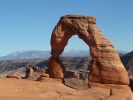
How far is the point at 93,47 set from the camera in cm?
2819

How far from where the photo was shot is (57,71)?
3109cm

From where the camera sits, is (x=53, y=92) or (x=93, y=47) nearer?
(x=53, y=92)

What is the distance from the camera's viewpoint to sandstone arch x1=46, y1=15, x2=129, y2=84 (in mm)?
27078

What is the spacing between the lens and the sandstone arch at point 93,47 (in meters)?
27.1

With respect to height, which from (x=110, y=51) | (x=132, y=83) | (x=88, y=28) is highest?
(x=88, y=28)

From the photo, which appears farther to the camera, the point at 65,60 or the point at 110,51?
the point at 65,60

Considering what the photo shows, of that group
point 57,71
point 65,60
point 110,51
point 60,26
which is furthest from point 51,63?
point 65,60

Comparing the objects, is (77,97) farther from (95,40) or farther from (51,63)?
(51,63)

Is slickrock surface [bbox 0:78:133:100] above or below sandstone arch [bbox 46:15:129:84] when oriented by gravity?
below

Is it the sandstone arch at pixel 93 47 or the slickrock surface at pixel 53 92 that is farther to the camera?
the sandstone arch at pixel 93 47

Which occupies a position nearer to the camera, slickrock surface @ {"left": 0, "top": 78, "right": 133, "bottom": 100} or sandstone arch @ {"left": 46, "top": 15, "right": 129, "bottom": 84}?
slickrock surface @ {"left": 0, "top": 78, "right": 133, "bottom": 100}

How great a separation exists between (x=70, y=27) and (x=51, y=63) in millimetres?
3796

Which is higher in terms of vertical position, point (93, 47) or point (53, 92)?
point (93, 47)

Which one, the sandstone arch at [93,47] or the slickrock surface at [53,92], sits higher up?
the sandstone arch at [93,47]
